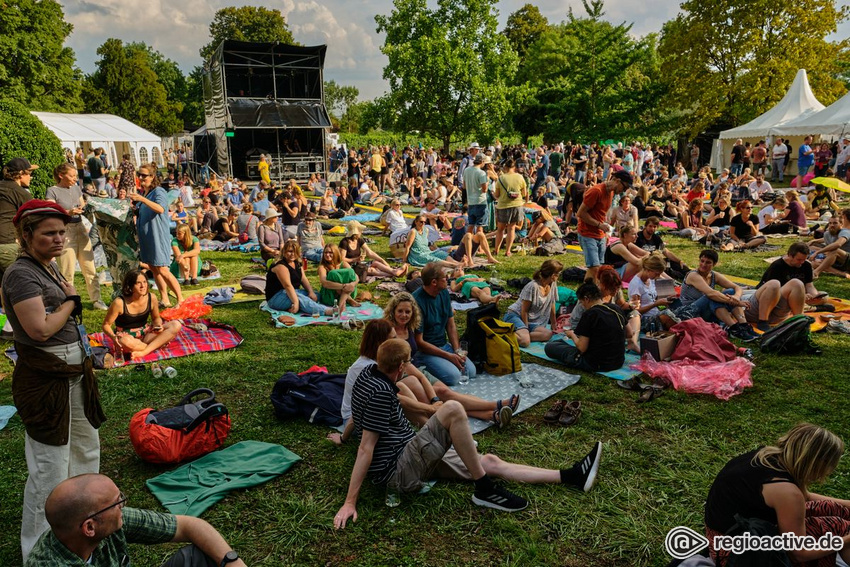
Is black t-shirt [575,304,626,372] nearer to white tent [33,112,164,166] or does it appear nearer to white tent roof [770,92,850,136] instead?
white tent roof [770,92,850,136]

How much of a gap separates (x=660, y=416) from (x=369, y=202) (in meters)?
16.7

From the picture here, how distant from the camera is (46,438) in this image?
314cm

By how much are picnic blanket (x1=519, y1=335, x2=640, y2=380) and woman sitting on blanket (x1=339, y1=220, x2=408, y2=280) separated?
395 cm

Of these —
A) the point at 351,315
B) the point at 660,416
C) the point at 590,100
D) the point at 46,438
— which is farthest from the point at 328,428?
the point at 590,100

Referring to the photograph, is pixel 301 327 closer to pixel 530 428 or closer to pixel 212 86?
pixel 530 428

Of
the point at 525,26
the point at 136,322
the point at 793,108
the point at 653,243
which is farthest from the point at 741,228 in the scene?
the point at 525,26

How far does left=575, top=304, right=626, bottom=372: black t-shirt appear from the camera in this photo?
19.9 ft

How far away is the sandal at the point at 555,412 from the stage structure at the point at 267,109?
19.7 m

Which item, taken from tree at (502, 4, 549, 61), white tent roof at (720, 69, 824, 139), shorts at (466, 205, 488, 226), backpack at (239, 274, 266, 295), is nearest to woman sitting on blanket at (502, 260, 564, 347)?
backpack at (239, 274, 266, 295)

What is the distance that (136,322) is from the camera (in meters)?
6.54

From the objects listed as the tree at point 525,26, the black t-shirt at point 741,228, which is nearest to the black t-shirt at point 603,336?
the black t-shirt at point 741,228

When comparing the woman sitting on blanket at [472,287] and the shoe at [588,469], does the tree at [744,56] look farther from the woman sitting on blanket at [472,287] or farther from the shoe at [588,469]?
the shoe at [588,469]

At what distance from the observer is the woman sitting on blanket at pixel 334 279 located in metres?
8.51

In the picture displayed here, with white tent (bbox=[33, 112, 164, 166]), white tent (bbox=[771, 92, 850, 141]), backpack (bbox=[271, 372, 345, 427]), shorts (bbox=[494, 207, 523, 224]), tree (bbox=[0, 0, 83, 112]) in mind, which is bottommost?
backpack (bbox=[271, 372, 345, 427])
